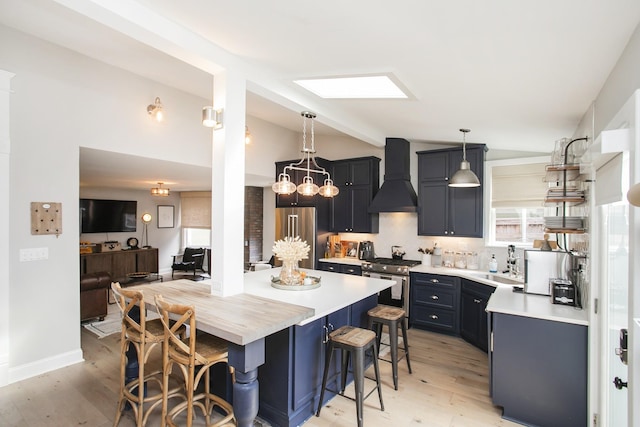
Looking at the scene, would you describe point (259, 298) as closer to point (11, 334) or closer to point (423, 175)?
point (11, 334)

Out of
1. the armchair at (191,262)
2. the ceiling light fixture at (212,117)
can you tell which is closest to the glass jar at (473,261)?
the ceiling light fixture at (212,117)

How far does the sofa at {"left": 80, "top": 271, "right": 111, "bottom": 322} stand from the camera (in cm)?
464

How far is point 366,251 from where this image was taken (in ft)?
18.6

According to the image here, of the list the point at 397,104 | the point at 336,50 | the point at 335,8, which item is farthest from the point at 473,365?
the point at 335,8

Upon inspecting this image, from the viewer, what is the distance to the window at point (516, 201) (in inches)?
176

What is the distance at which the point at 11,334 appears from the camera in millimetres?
3107

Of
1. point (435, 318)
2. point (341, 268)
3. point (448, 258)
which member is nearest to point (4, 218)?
point (341, 268)

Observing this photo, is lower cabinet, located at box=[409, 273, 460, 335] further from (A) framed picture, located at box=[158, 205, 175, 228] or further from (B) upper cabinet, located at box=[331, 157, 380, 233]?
(A) framed picture, located at box=[158, 205, 175, 228]

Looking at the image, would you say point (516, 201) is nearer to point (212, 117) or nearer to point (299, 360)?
point (299, 360)

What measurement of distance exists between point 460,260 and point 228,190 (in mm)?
3765

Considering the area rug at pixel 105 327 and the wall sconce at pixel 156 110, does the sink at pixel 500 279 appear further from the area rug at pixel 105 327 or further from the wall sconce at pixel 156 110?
the area rug at pixel 105 327

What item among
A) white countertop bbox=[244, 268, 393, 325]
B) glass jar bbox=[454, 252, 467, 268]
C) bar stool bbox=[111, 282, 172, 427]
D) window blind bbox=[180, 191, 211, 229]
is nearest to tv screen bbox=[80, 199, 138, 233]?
window blind bbox=[180, 191, 211, 229]

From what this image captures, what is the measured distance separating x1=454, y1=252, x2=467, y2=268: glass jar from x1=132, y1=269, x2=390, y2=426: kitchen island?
2.22 meters

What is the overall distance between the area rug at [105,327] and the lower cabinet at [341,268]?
10.3 feet
